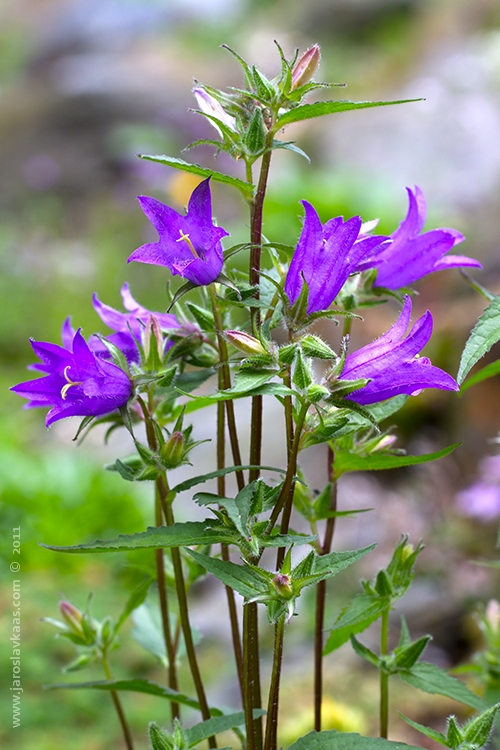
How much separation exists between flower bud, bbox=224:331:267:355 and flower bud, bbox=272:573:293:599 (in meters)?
0.22

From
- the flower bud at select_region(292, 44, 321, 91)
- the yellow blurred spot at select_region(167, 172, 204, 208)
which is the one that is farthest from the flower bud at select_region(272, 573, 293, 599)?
the yellow blurred spot at select_region(167, 172, 204, 208)

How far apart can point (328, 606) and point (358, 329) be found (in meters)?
1.52

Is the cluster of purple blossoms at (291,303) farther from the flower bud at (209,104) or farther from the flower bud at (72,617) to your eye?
the flower bud at (72,617)

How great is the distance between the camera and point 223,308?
34.6 inches

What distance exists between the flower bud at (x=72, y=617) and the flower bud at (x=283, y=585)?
48 centimetres

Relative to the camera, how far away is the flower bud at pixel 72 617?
109 centimetres

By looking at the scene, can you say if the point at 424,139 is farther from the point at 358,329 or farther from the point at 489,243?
the point at 358,329

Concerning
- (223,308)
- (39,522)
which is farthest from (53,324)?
(223,308)

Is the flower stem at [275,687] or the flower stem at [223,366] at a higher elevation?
the flower stem at [223,366]

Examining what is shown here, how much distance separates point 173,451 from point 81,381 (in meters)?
0.13

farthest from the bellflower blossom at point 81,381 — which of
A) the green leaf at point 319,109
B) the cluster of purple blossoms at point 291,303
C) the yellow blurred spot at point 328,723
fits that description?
the yellow blurred spot at point 328,723

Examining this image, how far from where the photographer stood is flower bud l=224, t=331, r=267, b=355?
0.74 m

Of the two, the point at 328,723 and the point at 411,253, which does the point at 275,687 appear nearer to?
the point at 411,253

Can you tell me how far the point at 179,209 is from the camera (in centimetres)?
600
